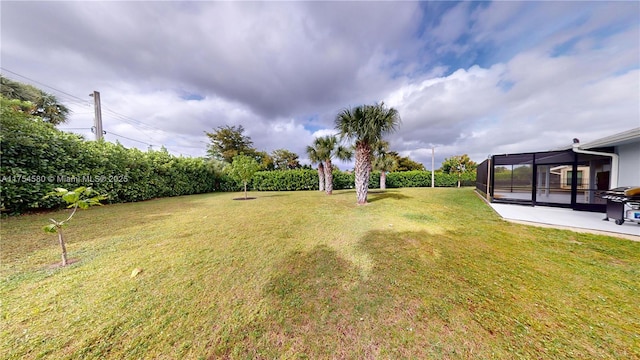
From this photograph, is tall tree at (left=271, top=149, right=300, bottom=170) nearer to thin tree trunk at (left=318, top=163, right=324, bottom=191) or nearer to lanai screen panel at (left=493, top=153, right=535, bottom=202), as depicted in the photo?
thin tree trunk at (left=318, top=163, right=324, bottom=191)

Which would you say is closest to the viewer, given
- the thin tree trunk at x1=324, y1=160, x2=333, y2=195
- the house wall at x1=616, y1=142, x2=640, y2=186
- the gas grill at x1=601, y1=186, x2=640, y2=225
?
the gas grill at x1=601, y1=186, x2=640, y2=225

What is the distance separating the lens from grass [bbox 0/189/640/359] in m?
1.63

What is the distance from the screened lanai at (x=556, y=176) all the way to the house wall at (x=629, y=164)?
602mm

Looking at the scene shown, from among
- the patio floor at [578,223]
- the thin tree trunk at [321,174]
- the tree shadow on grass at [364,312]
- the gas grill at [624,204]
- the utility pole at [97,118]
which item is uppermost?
the utility pole at [97,118]

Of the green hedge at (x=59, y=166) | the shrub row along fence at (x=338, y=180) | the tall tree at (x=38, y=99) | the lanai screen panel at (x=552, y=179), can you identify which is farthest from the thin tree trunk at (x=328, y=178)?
the tall tree at (x=38, y=99)

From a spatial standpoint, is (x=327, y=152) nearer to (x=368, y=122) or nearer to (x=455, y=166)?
(x=368, y=122)

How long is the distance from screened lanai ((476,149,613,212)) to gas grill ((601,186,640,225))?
36.2 inches

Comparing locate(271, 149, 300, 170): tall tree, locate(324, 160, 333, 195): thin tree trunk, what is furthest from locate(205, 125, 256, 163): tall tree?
locate(324, 160, 333, 195): thin tree trunk

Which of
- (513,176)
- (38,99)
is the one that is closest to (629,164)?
(513,176)

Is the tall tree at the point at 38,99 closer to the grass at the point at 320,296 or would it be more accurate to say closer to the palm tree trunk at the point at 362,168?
the grass at the point at 320,296

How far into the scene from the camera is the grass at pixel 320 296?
163 cm

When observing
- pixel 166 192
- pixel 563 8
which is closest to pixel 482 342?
pixel 563 8

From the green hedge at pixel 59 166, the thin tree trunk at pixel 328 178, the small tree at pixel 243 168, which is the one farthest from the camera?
the thin tree trunk at pixel 328 178

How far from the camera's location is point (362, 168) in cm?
770
